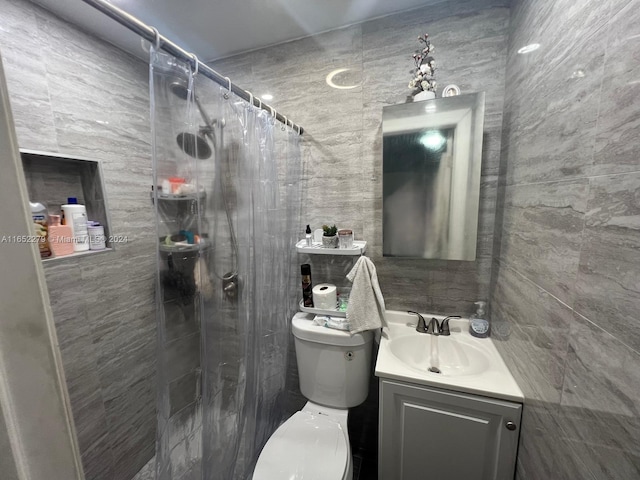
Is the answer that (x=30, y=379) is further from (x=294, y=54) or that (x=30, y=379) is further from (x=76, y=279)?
(x=294, y=54)

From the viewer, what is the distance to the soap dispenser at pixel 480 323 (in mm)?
1244

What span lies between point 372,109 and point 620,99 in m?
0.98

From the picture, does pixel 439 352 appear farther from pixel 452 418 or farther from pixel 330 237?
pixel 330 237

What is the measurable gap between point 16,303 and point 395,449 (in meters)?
1.37

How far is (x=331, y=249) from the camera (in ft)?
4.39

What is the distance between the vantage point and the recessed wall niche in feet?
3.63

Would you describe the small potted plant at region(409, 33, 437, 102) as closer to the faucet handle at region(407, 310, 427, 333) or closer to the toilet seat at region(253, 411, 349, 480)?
the faucet handle at region(407, 310, 427, 333)

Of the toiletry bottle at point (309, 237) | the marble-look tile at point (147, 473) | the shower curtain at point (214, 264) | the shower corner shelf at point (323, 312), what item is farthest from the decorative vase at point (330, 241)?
the marble-look tile at point (147, 473)

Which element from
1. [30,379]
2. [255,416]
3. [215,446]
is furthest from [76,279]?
[30,379]

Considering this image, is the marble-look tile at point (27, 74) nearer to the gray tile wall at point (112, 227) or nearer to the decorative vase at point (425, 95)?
the gray tile wall at point (112, 227)

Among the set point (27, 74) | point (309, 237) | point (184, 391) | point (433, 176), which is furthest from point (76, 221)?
point (433, 176)

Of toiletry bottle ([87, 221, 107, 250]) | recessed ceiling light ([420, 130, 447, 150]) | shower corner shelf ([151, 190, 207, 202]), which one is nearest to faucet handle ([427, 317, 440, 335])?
recessed ceiling light ([420, 130, 447, 150])

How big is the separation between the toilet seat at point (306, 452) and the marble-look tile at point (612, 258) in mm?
1048

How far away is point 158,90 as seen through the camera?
784mm
